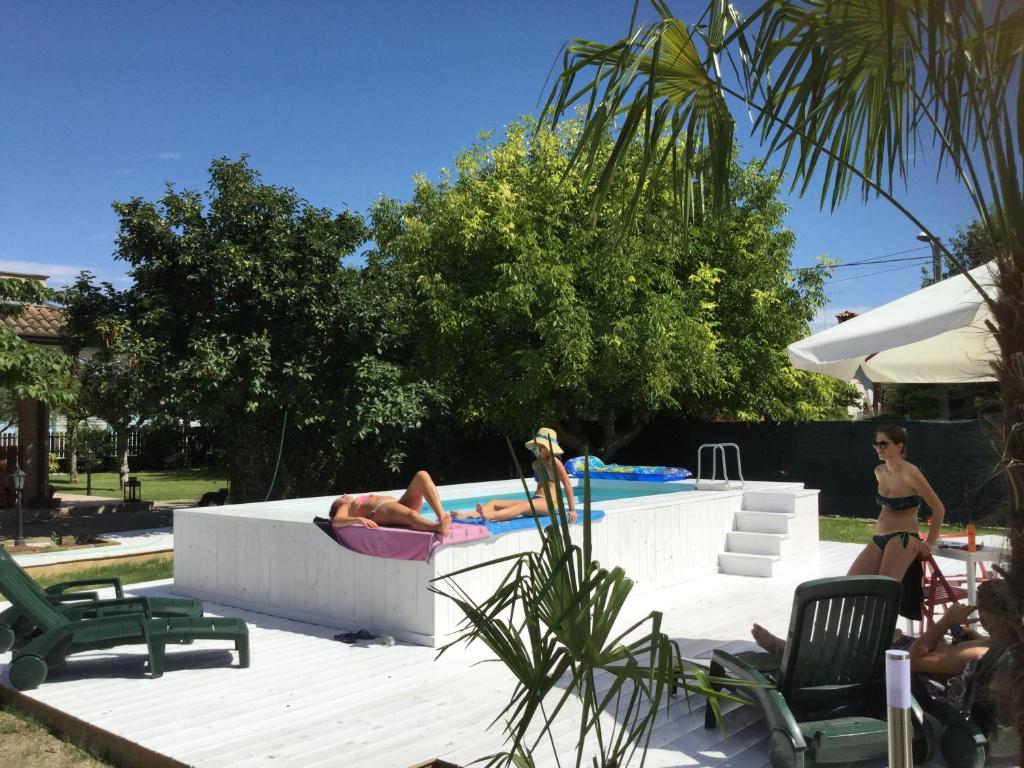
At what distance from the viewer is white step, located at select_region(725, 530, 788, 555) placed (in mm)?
9102

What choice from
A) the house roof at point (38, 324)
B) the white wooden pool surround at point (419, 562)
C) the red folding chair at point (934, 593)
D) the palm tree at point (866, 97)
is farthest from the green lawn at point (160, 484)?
the palm tree at point (866, 97)

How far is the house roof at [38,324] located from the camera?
50.5 feet

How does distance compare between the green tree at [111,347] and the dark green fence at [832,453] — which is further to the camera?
the dark green fence at [832,453]

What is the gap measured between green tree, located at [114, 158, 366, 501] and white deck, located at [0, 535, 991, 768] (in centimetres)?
695

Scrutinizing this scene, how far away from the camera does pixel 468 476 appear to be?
17.2m

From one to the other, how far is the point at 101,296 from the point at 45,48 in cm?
407

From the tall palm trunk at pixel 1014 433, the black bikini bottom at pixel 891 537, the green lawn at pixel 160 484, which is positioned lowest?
the green lawn at pixel 160 484

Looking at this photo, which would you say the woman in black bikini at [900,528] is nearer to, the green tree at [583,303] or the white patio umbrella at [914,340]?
the white patio umbrella at [914,340]

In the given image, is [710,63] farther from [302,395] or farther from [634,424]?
[634,424]

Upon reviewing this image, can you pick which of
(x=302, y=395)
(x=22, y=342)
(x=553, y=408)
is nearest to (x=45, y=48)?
(x=22, y=342)

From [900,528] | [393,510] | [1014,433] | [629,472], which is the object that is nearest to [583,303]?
[629,472]

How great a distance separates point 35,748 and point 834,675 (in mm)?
3875

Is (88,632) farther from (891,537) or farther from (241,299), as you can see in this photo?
(241,299)

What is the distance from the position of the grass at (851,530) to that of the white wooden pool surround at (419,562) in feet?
8.20
